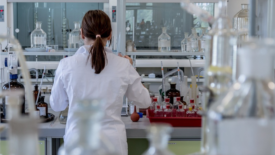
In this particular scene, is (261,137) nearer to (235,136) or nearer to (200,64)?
(235,136)

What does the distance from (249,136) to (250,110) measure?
0.11ft

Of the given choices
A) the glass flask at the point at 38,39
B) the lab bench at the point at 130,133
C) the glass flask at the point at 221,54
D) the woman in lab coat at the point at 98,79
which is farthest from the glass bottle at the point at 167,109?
the glass flask at the point at 221,54

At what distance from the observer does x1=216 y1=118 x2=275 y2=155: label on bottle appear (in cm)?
44

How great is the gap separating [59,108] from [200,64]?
2135 mm

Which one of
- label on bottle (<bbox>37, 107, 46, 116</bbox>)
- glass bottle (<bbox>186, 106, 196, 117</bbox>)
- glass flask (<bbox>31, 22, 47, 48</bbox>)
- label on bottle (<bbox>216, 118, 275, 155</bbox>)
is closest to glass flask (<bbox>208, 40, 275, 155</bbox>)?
label on bottle (<bbox>216, 118, 275, 155</bbox>)

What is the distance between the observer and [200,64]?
388cm

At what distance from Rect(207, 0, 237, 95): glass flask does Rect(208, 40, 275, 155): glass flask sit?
0.09 m

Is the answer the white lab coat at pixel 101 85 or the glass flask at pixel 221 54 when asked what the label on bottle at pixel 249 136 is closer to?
the glass flask at pixel 221 54

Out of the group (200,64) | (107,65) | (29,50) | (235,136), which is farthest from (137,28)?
(235,136)

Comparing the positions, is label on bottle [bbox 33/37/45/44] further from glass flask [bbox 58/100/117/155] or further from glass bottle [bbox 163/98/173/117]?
glass flask [bbox 58/100/117/155]

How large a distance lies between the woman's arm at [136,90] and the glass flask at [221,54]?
139 cm

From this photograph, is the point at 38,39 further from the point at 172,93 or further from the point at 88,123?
the point at 88,123

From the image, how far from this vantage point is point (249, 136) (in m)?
0.44

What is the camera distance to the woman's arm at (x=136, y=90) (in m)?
2.01
